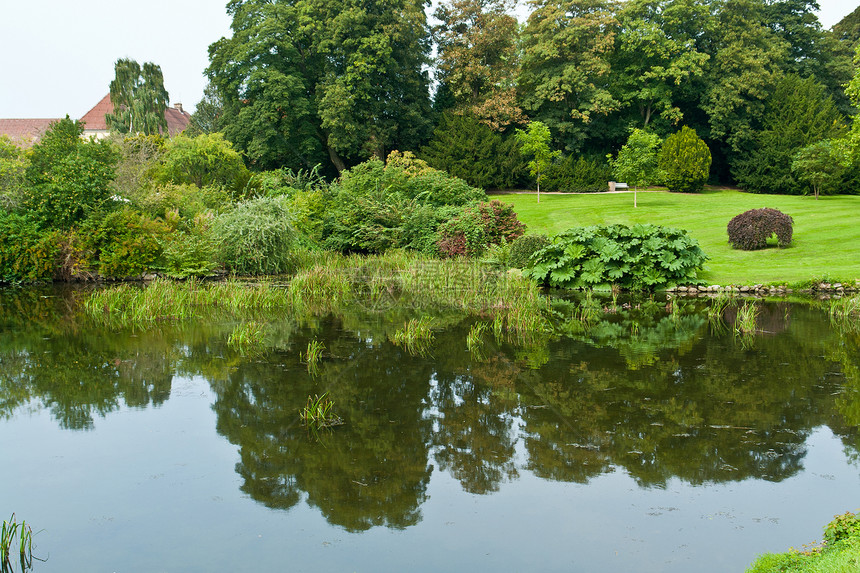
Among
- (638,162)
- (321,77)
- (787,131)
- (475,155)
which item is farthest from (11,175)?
(787,131)

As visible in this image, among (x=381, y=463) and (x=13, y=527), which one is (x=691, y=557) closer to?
(x=381, y=463)

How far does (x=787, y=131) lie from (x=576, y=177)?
1111 centimetres

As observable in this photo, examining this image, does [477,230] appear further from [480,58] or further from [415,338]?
[480,58]

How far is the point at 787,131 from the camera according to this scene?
33406 mm

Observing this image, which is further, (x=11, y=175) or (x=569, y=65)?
(x=569, y=65)

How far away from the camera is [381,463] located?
18.6 feet

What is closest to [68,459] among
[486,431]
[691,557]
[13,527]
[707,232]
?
[13,527]

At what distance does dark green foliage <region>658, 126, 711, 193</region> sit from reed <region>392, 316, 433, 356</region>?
24466 millimetres

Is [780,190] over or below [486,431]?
over

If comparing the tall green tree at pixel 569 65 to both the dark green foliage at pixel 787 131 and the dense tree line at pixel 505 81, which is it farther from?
the dark green foliage at pixel 787 131

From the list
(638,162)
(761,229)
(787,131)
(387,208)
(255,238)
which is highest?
(787,131)

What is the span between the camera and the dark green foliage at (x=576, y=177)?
32938 mm

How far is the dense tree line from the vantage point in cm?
3228

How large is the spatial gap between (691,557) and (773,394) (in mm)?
3950
